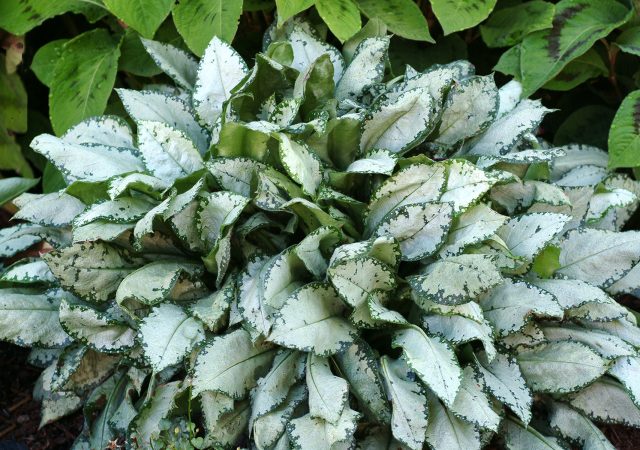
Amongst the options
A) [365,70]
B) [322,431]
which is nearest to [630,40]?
[365,70]

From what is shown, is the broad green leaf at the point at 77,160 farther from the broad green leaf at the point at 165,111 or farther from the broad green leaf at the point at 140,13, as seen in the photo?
the broad green leaf at the point at 140,13

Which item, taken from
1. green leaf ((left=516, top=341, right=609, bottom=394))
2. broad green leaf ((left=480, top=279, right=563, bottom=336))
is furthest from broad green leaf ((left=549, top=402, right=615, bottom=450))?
broad green leaf ((left=480, top=279, right=563, bottom=336))

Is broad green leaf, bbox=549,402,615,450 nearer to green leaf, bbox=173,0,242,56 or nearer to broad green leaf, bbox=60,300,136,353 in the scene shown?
broad green leaf, bbox=60,300,136,353

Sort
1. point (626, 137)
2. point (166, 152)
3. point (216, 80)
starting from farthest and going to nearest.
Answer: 1. point (626, 137)
2. point (216, 80)
3. point (166, 152)

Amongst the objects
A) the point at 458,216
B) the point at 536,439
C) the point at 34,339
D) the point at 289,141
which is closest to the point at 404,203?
the point at 458,216

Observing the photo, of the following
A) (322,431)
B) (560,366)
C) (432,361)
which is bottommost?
(560,366)

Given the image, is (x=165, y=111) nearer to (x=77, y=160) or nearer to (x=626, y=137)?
(x=77, y=160)

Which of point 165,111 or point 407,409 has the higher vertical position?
point 165,111
